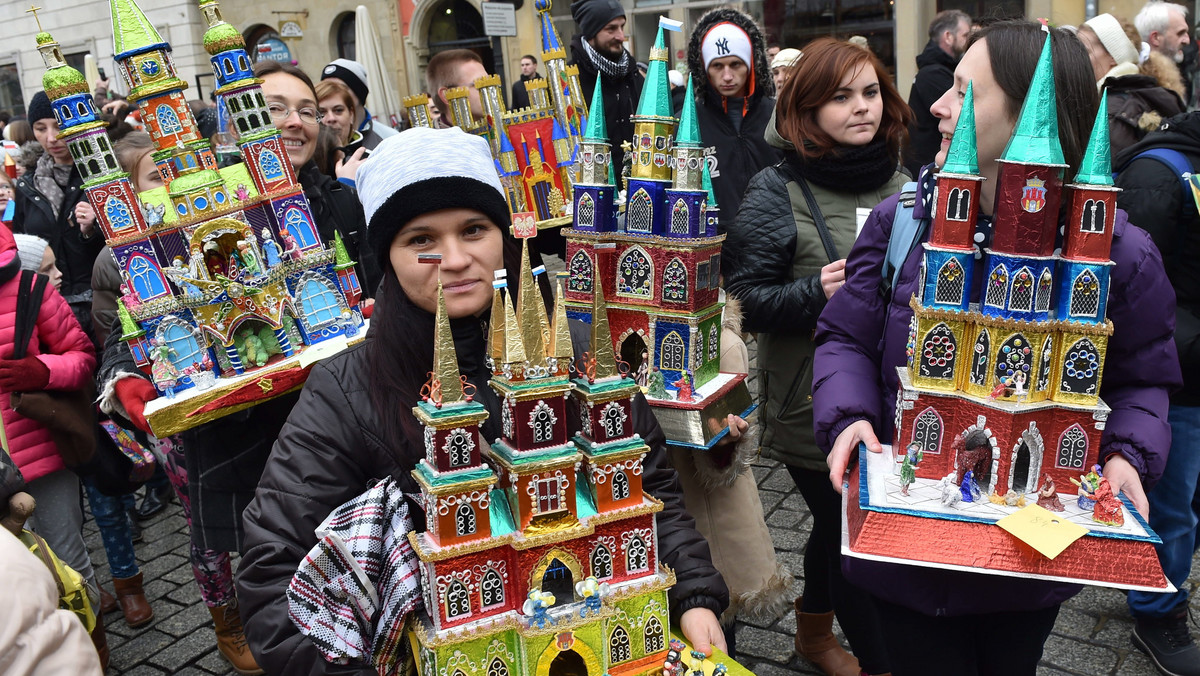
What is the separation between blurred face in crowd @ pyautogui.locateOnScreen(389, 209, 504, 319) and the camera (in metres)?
2.29

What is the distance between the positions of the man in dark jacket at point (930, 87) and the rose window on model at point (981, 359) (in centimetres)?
527

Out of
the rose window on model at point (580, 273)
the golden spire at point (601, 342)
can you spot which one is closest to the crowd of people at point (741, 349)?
the golden spire at point (601, 342)

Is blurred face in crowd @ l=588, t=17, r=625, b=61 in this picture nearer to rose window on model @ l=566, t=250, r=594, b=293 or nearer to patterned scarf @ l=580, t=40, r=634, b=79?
patterned scarf @ l=580, t=40, r=634, b=79

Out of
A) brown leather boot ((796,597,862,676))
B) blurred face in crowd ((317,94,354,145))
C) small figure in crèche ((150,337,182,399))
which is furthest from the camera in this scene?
blurred face in crowd ((317,94,354,145))

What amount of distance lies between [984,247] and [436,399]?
150 cm

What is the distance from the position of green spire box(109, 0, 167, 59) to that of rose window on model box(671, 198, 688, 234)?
2.21 m

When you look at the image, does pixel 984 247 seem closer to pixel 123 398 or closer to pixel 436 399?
pixel 436 399

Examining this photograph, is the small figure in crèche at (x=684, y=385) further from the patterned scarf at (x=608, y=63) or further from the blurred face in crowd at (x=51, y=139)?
the blurred face in crowd at (x=51, y=139)

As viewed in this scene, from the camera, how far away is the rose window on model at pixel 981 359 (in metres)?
2.34

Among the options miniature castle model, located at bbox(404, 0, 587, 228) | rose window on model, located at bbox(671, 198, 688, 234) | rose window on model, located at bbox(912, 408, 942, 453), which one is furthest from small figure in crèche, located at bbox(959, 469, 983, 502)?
miniature castle model, located at bbox(404, 0, 587, 228)

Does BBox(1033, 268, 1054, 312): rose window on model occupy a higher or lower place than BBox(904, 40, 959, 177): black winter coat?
higher

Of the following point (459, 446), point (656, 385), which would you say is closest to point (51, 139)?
point (656, 385)

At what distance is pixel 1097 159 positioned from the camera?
7.29 ft

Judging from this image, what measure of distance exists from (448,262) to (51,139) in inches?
253
